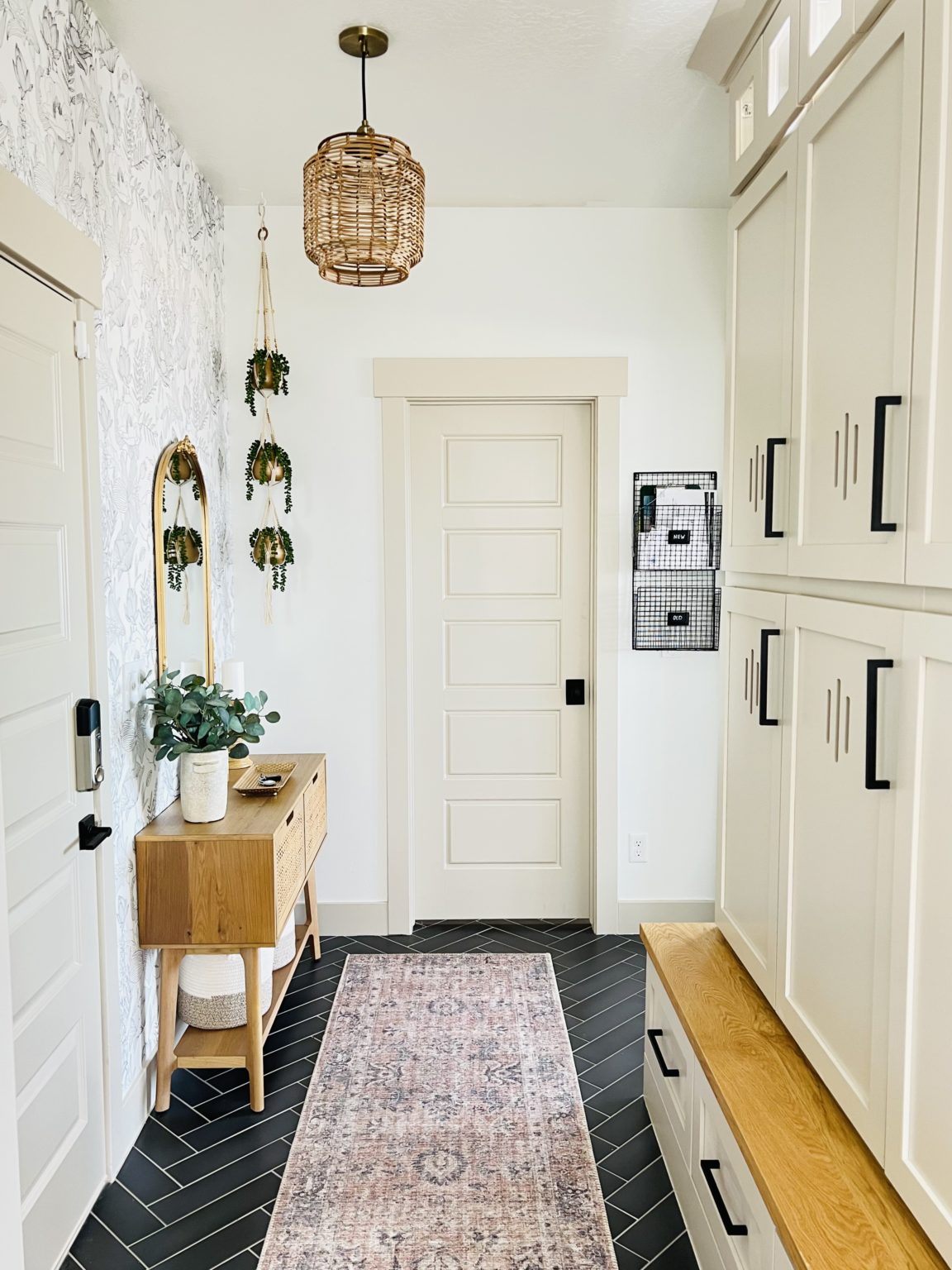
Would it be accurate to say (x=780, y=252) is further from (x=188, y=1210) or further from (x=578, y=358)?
(x=188, y=1210)

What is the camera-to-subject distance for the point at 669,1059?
2.23m

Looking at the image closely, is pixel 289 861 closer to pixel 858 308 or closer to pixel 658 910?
pixel 658 910

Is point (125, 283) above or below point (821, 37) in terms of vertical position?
below

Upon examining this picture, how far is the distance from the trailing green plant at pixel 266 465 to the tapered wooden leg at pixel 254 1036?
1735 mm

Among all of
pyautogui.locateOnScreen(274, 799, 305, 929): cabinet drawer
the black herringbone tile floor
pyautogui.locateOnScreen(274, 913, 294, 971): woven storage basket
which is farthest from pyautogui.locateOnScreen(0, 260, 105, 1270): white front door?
pyautogui.locateOnScreen(274, 913, 294, 971): woven storage basket

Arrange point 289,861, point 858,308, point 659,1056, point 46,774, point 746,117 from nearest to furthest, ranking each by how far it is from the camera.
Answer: point 858,308
point 46,774
point 746,117
point 659,1056
point 289,861

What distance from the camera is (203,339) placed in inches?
130

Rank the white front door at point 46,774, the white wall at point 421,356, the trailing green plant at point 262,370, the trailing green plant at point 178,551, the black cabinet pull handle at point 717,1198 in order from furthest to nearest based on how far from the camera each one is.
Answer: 1. the white wall at point 421,356
2. the trailing green plant at point 262,370
3. the trailing green plant at point 178,551
4. the white front door at point 46,774
5. the black cabinet pull handle at point 717,1198

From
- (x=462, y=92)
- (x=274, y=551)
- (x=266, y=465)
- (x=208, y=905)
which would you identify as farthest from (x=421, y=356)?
(x=208, y=905)

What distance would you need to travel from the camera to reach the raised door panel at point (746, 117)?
6.61 feet

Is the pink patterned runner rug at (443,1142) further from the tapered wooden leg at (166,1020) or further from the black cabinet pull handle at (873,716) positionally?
the black cabinet pull handle at (873,716)

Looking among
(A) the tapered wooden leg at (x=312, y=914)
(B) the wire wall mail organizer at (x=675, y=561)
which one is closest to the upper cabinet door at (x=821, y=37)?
(B) the wire wall mail organizer at (x=675, y=561)

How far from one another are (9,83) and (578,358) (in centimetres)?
222

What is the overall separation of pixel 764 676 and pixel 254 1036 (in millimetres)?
1706
